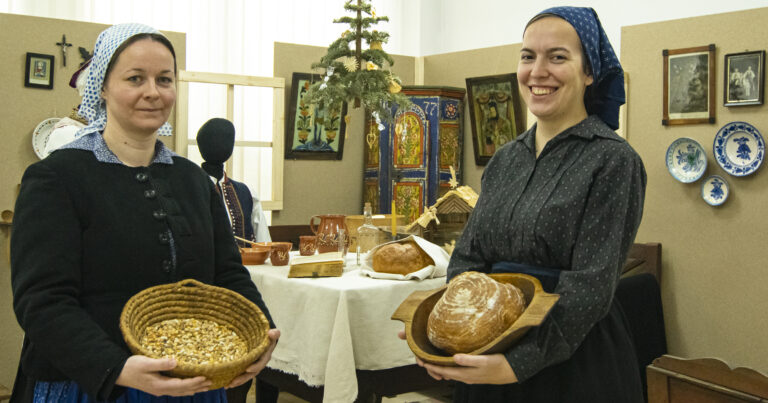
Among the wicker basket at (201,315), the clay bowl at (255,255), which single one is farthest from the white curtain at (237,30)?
the wicker basket at (201,315)

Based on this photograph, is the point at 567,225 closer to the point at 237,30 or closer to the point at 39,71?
the point at 39,71

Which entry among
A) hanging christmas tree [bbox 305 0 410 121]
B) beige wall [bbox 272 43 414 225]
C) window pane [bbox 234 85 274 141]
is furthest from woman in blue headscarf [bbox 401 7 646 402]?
window pane [bbox 234 85 274 141]

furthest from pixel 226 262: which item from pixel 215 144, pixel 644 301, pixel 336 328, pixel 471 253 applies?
pixel 644 301

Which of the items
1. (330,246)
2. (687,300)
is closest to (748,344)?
(687,300)

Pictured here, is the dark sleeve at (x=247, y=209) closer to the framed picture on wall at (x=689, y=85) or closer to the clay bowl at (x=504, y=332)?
the clay bowl at (x=504, y=332)

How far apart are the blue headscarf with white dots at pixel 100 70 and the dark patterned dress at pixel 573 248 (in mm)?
930

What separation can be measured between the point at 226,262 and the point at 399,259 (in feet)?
5.15

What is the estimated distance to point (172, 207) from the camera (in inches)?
67.1

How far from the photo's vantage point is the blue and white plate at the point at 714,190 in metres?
4.81

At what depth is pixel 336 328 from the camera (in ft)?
10.1

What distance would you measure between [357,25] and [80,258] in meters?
3.06

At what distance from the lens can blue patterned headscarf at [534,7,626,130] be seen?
1739 mm

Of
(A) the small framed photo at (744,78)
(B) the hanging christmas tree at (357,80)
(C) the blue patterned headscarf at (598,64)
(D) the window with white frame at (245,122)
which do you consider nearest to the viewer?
(C) the blue patterned headscarf at (598,64)

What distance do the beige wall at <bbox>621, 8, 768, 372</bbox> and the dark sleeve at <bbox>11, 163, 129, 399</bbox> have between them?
4274 millimetres
